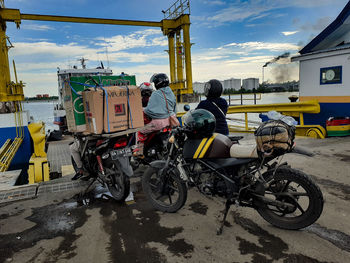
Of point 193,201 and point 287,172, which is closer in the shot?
point 287,172

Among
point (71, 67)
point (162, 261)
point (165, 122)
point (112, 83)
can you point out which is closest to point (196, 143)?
point (162, 261)

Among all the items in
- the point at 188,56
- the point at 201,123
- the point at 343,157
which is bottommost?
the point at 343,157

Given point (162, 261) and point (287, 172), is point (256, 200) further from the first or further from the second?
point (162, 261)

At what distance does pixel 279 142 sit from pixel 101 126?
2287 mm

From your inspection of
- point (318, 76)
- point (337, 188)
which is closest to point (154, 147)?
point (337, 188)

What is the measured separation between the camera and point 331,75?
9.11 m

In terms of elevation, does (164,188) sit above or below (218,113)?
below

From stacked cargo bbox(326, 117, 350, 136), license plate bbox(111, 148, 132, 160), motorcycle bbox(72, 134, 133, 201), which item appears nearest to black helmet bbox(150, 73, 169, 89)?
motorcycle bbox(72, 134, 133, 201)

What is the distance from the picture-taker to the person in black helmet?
396 cm

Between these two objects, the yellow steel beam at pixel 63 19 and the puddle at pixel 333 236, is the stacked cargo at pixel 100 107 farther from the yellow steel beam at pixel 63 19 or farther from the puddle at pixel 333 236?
the yellow steel beam at pixel 63 19

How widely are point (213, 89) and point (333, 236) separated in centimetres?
243

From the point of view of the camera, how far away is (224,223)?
298cm

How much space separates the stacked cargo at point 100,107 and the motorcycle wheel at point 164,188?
0.85 m

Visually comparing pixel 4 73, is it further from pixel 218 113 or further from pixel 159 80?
pixel 218 113
